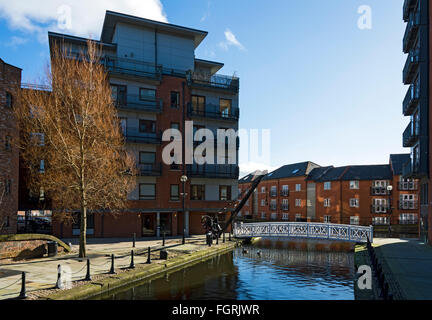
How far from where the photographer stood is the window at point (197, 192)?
3400cm

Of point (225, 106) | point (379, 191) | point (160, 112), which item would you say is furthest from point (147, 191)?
point (379, 191)

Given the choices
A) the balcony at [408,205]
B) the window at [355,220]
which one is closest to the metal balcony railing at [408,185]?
the balcony at [408,205]

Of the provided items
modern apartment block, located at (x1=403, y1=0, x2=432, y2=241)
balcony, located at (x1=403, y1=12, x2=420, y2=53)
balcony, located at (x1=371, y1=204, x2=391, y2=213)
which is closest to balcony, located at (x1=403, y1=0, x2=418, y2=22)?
modern apartment block, located at (x1=403, y1=0, x2=432, y2=241)

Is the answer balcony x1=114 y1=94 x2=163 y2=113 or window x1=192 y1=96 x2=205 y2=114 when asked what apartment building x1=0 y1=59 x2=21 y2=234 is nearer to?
balcony x1=114 y1=94 x2=163 y2=113

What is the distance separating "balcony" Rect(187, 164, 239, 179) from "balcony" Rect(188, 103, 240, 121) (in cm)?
500

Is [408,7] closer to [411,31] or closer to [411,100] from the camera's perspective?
[411,31]

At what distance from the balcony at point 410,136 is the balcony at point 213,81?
16.7 metres

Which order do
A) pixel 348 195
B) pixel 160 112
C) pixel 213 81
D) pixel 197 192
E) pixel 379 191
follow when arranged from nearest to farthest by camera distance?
pixel 160 112, pixel 197 192, pixel 213 81, pixel 379 191, pixel 348 195

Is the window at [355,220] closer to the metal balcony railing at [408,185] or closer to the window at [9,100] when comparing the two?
the metal balcony railing at [408,185]

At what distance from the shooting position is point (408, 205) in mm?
47438

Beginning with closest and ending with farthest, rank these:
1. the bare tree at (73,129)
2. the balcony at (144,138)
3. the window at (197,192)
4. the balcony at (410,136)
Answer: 1. the bare tree at (73,129)
2. the balcony at (410,136)
3. the balcony at (144,138)
4. the window at (197,192)

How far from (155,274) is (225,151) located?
66.0 ft

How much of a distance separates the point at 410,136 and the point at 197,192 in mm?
19884
